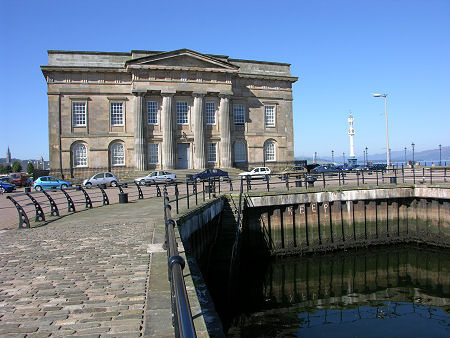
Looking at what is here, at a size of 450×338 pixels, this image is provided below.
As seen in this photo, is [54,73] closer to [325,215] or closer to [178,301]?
[325,215]

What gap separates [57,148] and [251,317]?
32.1 metres

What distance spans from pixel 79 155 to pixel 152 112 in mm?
8273

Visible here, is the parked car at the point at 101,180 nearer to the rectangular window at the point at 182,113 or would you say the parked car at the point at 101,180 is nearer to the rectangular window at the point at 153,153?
the rectangular window at the point at 153,153

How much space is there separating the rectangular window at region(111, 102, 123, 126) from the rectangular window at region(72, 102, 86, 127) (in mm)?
2705

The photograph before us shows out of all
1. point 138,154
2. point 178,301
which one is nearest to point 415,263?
point 178,301

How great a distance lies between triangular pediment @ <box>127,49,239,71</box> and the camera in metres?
38.1

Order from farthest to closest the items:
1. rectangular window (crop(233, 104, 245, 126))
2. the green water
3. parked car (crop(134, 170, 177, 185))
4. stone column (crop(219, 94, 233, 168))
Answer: rectangular window (crop(233, 104, 245, 126)), stone column (crop(219, 94, 233, 168)), parked car (crop(134, 170, 177, 185)), the green water

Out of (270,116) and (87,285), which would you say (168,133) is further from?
(87,285)

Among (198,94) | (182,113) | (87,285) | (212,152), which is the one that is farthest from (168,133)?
(87,285)

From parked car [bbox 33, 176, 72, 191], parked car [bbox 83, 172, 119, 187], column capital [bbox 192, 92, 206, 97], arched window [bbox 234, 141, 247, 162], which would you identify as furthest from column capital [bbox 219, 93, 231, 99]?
parked car [bbox 33, 176, 72, 191]

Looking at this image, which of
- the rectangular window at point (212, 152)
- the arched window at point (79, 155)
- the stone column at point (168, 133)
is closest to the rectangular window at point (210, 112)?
the rectangular window at point (212, 152)

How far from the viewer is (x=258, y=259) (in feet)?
62.6

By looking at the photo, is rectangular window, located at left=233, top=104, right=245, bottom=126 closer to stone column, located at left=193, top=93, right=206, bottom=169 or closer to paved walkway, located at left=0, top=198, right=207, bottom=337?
stone column, located at left=193, top=93, right=206, bottom=169

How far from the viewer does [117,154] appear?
40031 millimetres
